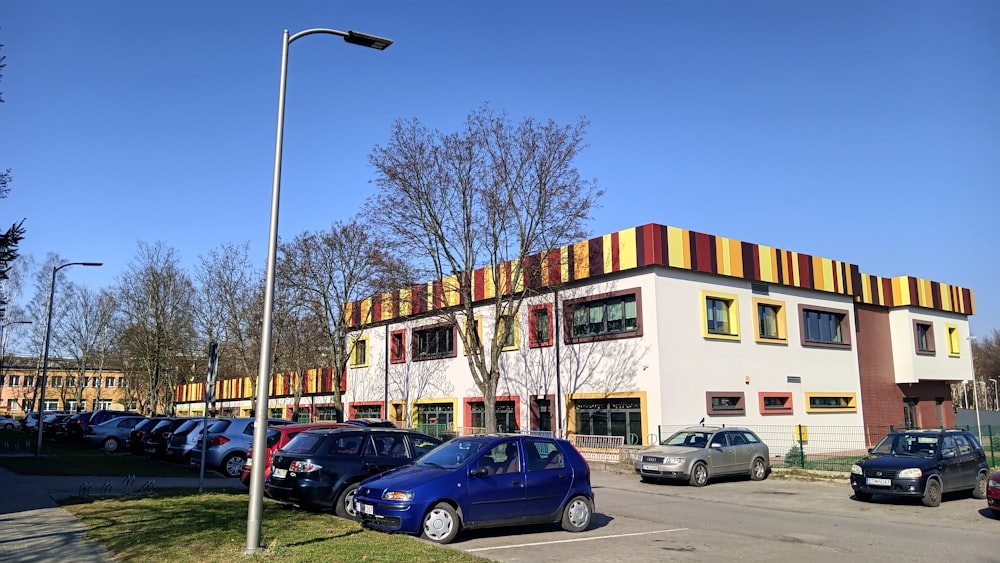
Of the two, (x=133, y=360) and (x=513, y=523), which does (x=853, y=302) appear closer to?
(x=513, y=523)

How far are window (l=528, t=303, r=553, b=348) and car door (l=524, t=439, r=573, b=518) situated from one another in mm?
18143

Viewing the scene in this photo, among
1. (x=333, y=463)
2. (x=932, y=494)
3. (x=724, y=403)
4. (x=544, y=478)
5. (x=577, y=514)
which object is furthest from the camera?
(x=724, y=403)

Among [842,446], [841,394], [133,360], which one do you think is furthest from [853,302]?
[133,360]

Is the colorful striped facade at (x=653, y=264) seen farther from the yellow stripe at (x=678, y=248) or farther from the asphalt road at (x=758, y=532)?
the asphalt road at (x=758, y=532)

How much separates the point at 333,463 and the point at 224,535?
2.82 m

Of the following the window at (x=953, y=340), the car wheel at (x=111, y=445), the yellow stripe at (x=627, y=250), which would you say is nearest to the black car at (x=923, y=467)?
the yellow stripe at (x=627, y=250)

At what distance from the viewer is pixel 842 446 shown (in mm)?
29938

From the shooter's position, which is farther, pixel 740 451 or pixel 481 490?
pixel 740 451

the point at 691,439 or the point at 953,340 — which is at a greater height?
the point at 953,340

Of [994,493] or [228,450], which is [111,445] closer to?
[228,450]

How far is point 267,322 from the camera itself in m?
9.75

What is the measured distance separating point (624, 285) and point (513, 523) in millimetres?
17263

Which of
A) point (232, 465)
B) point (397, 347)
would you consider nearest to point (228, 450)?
point (232, 465)

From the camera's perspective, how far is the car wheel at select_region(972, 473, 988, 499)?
1664 centimetres
